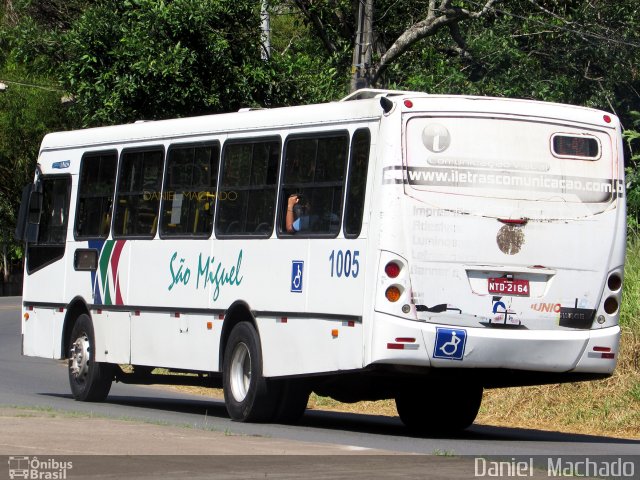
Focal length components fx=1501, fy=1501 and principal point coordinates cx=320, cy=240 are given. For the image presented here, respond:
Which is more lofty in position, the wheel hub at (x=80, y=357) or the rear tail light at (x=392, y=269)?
the rear tail light at (x=392, y=269)

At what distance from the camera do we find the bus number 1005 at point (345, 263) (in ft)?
43.4

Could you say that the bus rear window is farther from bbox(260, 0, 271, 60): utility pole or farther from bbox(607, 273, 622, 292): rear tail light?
bbox(260, 0, 271, 60): utility pole

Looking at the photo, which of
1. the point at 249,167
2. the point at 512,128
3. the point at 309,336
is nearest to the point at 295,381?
the point at 309,336

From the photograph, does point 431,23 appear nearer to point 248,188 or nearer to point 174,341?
point 248,188

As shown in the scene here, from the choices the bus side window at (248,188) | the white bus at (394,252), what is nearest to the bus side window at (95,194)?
the white bus at (394,252)

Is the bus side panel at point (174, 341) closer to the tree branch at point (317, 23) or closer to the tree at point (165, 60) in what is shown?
the tree at point (165, 60)

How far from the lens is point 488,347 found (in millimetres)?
12945

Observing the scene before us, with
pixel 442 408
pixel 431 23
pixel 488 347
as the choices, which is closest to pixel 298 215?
pixel 488 347

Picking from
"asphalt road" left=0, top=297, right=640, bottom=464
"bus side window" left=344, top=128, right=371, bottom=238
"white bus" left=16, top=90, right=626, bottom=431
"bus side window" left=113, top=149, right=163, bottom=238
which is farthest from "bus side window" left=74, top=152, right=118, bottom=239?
"bus side window" left=344, top=128, right=371, bottom=238

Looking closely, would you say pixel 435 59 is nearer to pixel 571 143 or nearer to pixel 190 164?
pixel 190 164

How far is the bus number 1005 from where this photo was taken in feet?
43.4

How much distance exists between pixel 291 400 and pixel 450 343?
8.19 feet

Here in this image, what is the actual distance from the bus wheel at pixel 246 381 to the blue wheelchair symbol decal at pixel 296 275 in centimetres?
81

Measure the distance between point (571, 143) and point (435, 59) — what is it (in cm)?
1318
